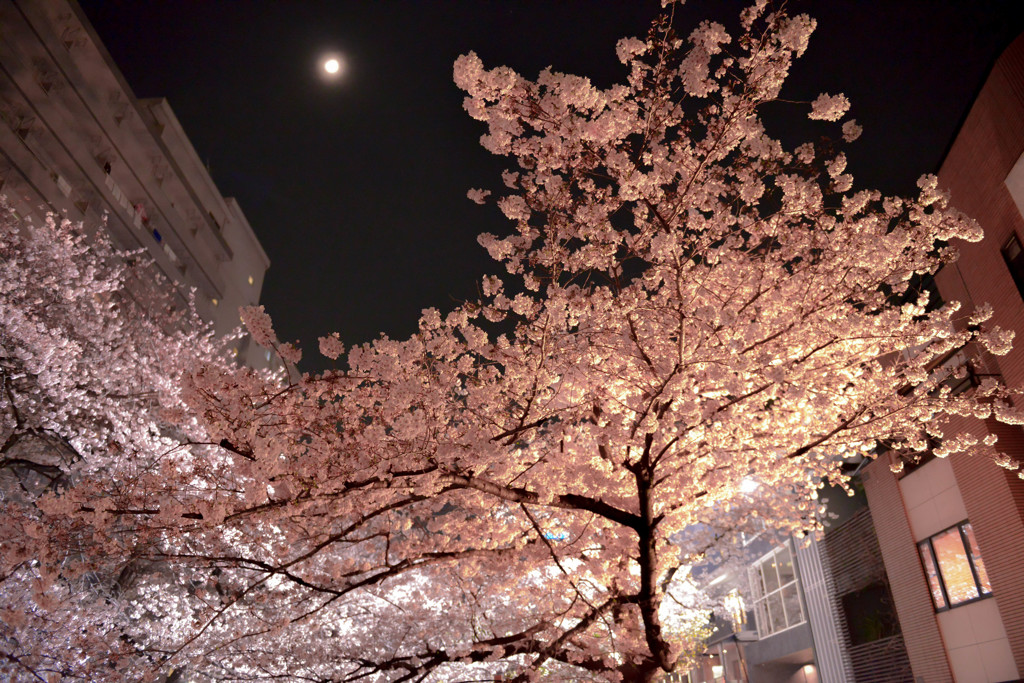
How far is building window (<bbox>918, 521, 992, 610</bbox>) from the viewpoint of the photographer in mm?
11359

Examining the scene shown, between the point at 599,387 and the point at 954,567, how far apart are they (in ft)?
29.4

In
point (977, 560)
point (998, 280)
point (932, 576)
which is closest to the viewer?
point (998, 280)

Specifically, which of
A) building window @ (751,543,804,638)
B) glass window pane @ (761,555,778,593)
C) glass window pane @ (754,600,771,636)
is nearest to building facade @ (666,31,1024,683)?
building window @ (751,543,804,638)

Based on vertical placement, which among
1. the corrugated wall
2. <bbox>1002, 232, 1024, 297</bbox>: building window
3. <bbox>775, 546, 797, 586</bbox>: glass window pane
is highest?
<bbox>1002, 232, 1024, 297</bbox>: building window

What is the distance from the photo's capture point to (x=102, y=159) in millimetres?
28703

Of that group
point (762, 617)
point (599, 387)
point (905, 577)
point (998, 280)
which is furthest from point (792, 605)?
point (599, 387)

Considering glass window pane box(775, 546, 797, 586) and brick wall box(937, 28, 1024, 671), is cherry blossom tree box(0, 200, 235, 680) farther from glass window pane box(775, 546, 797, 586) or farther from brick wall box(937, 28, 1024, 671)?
glass window pane box(775, 546, 797, 586)

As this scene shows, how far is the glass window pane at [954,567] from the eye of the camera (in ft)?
38.3

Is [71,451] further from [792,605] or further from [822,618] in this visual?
[792,605]

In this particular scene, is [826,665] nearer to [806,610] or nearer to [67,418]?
[806,610]

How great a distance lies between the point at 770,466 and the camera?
9211 millimetres

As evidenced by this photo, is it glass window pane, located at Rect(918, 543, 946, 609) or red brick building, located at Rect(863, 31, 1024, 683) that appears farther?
glass window pane, located at Rect(918, 543, 946, 609)

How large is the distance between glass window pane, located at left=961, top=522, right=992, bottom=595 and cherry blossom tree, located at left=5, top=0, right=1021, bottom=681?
8.05ft

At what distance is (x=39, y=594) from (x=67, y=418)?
23.5ft
